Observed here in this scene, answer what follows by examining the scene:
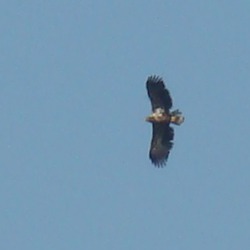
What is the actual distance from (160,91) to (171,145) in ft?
7.82

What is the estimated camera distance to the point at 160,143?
117 m

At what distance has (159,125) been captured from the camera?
382 ft

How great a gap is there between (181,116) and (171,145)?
1.88 meters

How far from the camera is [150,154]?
384 feet

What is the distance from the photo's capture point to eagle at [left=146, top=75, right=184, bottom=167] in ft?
378

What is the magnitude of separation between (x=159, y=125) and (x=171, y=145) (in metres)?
0.82

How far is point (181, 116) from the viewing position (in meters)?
115

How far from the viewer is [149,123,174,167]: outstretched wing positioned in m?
117

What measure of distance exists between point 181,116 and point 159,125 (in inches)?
64.8

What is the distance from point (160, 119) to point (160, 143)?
125 centimetres

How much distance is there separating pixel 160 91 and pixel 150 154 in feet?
9.22

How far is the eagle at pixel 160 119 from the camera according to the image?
378ft

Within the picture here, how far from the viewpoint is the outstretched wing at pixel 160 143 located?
116625 mm
